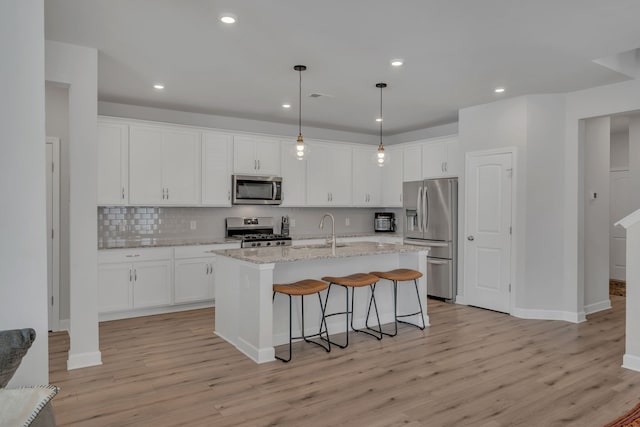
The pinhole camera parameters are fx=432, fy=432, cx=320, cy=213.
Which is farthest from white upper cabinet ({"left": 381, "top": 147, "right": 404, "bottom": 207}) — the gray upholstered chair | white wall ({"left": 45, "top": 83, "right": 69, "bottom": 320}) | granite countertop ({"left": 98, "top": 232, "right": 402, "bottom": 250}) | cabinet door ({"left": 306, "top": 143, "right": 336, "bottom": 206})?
the gray upholstered chair

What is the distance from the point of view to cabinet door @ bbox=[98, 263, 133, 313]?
4.93 metres

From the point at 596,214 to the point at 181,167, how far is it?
210 inches

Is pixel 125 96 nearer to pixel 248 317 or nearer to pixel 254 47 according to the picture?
pixel 254 47

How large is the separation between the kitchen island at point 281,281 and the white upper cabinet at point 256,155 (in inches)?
81.0

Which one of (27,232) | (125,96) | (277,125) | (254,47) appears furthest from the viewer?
(277,125)

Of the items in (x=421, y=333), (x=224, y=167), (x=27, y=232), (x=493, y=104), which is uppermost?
(x=493, y=104)

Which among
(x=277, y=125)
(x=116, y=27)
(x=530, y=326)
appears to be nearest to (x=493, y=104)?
(x=530, y=326)

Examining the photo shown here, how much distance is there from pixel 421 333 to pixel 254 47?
128 inches

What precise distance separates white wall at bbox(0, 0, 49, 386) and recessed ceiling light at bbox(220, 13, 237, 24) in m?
1.37

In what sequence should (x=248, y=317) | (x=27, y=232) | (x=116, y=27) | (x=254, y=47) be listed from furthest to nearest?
(x=248, y=317), (x=254, y=47), (x=116, y=27), (x=27, y=232)

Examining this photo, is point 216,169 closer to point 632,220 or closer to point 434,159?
point 434,159

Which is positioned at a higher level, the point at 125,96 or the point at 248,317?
the point at 125,96

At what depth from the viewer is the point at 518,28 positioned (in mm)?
3244

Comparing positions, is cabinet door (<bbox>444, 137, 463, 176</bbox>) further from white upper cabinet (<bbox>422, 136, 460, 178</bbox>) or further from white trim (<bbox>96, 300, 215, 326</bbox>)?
white trim (<bbox>96, 300, 215, 326</bbox>)
